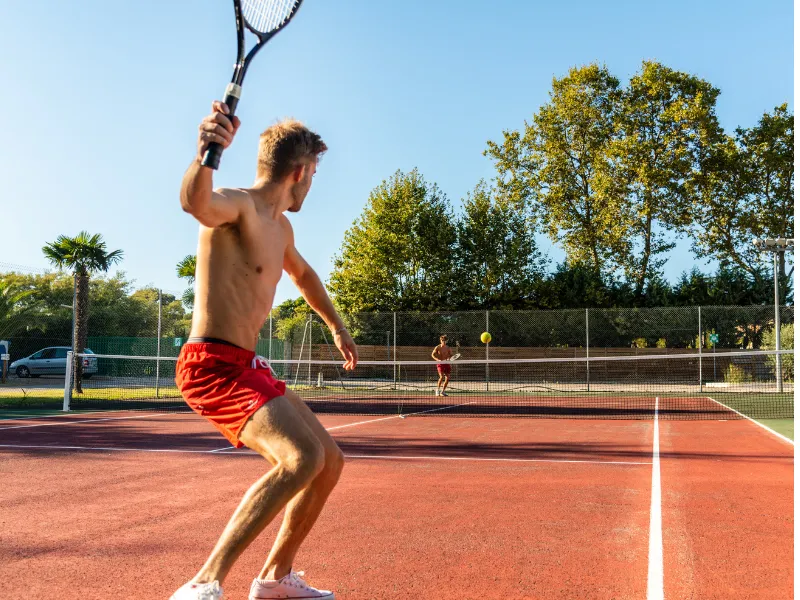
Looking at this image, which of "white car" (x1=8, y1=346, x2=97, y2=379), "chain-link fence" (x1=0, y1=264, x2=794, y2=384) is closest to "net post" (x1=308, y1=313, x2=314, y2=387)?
"chain-link fence" (x1=0, y1=264, x2=794, y2=384)

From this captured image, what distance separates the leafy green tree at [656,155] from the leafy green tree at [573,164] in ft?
2.79

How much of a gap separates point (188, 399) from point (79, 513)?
9.80 feet

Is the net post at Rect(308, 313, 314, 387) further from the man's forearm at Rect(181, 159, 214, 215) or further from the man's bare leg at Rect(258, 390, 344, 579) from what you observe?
the man's forearm at Rect(181, 159, 214, 215)

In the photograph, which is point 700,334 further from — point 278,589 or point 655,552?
point 278,589

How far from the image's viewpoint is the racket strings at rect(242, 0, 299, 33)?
10.6 feet

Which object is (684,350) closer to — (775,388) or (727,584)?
(775,388)

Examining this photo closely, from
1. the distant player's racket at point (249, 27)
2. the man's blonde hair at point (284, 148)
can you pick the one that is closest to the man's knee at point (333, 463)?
the man's blonde hair at point (284, 148)

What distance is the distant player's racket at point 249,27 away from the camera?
2359 millimetres

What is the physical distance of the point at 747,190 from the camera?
117ft

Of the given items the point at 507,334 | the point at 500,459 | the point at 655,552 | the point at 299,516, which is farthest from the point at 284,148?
the point at 507,334

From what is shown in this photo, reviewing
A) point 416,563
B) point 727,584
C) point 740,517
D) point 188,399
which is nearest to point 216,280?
point 188,399

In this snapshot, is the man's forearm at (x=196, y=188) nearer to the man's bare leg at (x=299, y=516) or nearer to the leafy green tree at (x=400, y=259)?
the man's bare leg at (x=299, y=516)

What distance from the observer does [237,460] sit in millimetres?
8188

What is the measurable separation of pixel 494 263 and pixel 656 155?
9276mm
